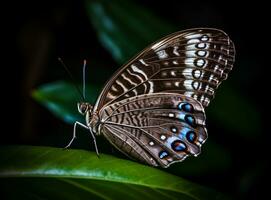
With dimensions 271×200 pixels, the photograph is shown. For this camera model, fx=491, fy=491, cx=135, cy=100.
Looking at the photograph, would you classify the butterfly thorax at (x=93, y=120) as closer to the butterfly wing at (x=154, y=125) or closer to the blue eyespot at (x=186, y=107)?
the butterfly wing at (x=154, y=125)

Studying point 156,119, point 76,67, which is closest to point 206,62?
point 156,119

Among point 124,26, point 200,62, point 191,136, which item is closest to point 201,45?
point 200,62

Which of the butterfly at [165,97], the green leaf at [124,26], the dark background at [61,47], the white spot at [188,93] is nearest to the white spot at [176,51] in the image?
the butterfly at [165,97]

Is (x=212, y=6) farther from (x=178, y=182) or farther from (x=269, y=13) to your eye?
(x=178, y=182)

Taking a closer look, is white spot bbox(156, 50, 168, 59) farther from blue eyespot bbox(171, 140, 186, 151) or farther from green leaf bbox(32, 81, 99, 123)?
green leaf bbox(32, 81, 99, 123)

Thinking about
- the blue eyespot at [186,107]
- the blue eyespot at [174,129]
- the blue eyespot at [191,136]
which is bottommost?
the blue eyespot at [191,136]

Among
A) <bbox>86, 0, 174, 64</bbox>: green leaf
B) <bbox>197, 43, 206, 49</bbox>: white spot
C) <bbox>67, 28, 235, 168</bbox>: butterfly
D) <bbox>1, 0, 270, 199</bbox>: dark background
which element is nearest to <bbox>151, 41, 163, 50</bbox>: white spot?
<bbox>67, 28, 235, 168</bbox>: butterfly

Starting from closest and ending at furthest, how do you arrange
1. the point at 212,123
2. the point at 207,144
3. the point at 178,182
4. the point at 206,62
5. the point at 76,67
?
the point at 178,182, the point at 206,62, the point at 207,144, the point at 212,123, the point at 76,67
